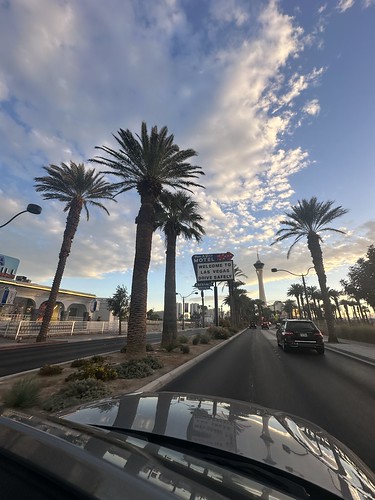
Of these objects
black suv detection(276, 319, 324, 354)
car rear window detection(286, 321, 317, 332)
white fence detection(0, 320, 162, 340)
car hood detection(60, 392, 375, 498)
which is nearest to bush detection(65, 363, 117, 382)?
car hood detection(60, 392, 375, 498)

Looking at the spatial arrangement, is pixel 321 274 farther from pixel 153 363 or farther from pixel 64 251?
pixel 64 251

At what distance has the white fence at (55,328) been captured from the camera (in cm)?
2320

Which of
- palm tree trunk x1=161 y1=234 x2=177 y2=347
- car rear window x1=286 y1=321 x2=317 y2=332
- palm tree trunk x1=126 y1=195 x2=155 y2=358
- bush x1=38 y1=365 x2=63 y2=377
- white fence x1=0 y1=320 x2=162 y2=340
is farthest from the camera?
white fence x1=0 y1=320 x2=162 y2=340

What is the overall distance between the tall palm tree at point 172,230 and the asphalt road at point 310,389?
8163mm

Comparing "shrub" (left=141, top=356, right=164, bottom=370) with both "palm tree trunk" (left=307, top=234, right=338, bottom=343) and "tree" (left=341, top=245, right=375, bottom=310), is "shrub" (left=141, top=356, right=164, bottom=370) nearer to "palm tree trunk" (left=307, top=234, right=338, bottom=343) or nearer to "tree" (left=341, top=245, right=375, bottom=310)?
"palm tree trunk" (left=307, top=234, right=338, bottom=343)

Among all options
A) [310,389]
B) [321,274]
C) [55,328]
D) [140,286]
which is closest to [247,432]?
[310,389]

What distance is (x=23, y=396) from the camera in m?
5.02

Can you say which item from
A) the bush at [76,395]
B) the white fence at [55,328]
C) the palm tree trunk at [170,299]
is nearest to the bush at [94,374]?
the bush at [76,395]

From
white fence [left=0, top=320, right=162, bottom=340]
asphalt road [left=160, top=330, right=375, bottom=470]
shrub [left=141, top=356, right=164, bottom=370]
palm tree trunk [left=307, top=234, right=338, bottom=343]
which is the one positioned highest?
palm tree trunk [left=307, top=234, right=338, bottom=343]

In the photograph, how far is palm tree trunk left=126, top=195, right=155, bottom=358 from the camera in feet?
40.5

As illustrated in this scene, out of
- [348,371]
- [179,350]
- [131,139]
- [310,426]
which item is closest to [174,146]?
[131,139]

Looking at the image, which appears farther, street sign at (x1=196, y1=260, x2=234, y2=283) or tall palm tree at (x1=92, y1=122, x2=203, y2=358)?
street sign at (x1=196, y1=260, x2=234, y2=283)

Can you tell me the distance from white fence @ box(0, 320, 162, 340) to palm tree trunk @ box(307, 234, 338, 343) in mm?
26029

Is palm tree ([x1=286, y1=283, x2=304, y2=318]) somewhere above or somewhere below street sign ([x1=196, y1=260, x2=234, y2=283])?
above
